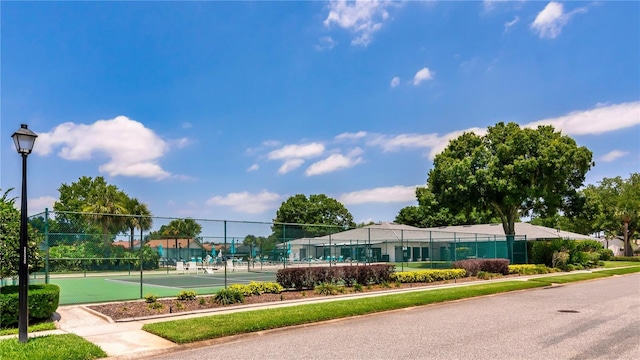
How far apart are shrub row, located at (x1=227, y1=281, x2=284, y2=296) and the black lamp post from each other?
7.28 m

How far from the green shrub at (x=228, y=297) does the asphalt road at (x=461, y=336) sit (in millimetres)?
4212

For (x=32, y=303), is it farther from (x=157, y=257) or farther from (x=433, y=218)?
(x=433, y=218)

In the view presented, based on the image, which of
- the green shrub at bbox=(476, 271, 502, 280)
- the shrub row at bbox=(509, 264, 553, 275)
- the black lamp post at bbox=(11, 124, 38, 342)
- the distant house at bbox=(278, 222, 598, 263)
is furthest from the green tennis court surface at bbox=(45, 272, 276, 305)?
the shrub row at bbox=(509, 264, 553, 275)

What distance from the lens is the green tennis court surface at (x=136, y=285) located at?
61.0 feet

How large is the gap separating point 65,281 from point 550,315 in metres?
Answer: 22.9

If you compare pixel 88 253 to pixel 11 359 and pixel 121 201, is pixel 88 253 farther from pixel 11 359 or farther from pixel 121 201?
pixel 121 201

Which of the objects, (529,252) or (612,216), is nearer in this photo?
(529,252)

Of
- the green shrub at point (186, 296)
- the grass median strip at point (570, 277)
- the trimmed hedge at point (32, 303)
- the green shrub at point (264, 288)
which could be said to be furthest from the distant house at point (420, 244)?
the trimmed hedge at point (32, 303)

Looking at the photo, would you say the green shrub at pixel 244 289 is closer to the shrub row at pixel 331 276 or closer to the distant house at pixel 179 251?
the shrub row at pixel 331 276

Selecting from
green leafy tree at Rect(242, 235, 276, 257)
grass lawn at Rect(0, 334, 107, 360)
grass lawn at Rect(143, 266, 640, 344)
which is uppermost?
green leafy tree at Rect(242, 235, 276, 257)

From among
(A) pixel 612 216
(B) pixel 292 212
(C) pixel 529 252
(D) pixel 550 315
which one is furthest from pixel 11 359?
(B) pixel 292 212

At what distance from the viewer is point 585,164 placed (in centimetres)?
4112

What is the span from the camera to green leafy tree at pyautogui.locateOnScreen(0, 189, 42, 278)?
11.9 meters

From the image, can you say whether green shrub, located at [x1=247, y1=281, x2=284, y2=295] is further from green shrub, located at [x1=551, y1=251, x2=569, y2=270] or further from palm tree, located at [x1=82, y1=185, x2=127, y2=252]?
palm tree, located at [x1=82, y1=185, x2=127, y2=252]
